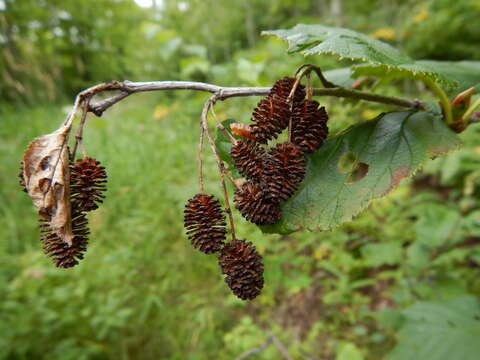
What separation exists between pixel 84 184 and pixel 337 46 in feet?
2.41

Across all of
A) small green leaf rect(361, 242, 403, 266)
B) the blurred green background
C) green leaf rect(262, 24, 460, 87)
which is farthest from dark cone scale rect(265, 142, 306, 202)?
small green leaf rect(361, 242, 403, 266)

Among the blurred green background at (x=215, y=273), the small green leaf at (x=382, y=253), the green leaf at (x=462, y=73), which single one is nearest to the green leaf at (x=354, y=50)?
the green leaf at (x=462, y=73)

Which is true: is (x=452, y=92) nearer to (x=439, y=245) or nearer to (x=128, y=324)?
(x=439, y=245)

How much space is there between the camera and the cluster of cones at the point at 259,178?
0.85 m

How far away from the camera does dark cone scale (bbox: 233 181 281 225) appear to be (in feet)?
2.78

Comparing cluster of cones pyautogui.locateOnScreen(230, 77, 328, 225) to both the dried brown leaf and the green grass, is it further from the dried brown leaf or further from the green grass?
the green grass

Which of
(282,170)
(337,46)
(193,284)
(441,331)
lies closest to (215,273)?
(193,284)

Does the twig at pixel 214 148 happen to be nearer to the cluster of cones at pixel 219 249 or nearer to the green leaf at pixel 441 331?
the cluster of cones at pixel 219 249

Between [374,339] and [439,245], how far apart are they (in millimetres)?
893

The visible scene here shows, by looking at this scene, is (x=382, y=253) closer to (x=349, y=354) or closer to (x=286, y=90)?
(x=349, y=354)

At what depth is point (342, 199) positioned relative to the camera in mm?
956

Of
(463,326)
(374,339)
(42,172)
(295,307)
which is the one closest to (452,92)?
(463,326)

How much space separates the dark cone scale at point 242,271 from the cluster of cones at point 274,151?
9 centimetres

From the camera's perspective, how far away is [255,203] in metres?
0.85
